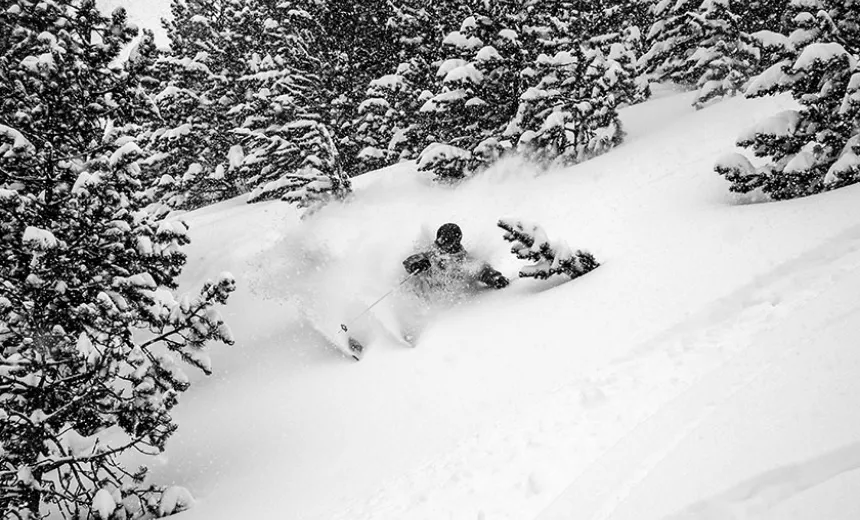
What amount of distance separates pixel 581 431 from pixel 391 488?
2345mm

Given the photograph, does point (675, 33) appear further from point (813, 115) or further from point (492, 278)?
point (492, 278)

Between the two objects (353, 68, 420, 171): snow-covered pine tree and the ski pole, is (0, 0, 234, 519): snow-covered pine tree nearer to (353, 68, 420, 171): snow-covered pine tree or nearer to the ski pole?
the ski pole

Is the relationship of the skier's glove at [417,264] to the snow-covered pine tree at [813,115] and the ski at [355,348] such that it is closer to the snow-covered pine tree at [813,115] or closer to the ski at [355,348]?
the ski at [355,348]

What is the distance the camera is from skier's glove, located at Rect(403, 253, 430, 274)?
33.3 feet

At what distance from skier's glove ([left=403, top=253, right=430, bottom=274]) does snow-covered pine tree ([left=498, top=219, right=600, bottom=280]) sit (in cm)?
234

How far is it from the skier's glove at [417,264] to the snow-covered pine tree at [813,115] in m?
6.01

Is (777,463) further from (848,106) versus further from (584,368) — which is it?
(848,106)

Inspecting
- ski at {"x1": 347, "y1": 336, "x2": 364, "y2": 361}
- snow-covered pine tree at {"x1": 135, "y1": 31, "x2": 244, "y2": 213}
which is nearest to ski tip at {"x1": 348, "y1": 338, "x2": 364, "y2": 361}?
ski at {"x1": 347, "y1": 336, "x2": 364, "y2": 361}

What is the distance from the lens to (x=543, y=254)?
8391 millimetres

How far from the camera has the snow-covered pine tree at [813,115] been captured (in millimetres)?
7051

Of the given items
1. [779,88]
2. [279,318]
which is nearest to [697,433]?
[779,88]

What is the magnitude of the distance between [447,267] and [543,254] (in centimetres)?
259

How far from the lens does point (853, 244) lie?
615 centimetres

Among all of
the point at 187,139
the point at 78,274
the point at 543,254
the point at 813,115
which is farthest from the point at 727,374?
the point at 187,139
